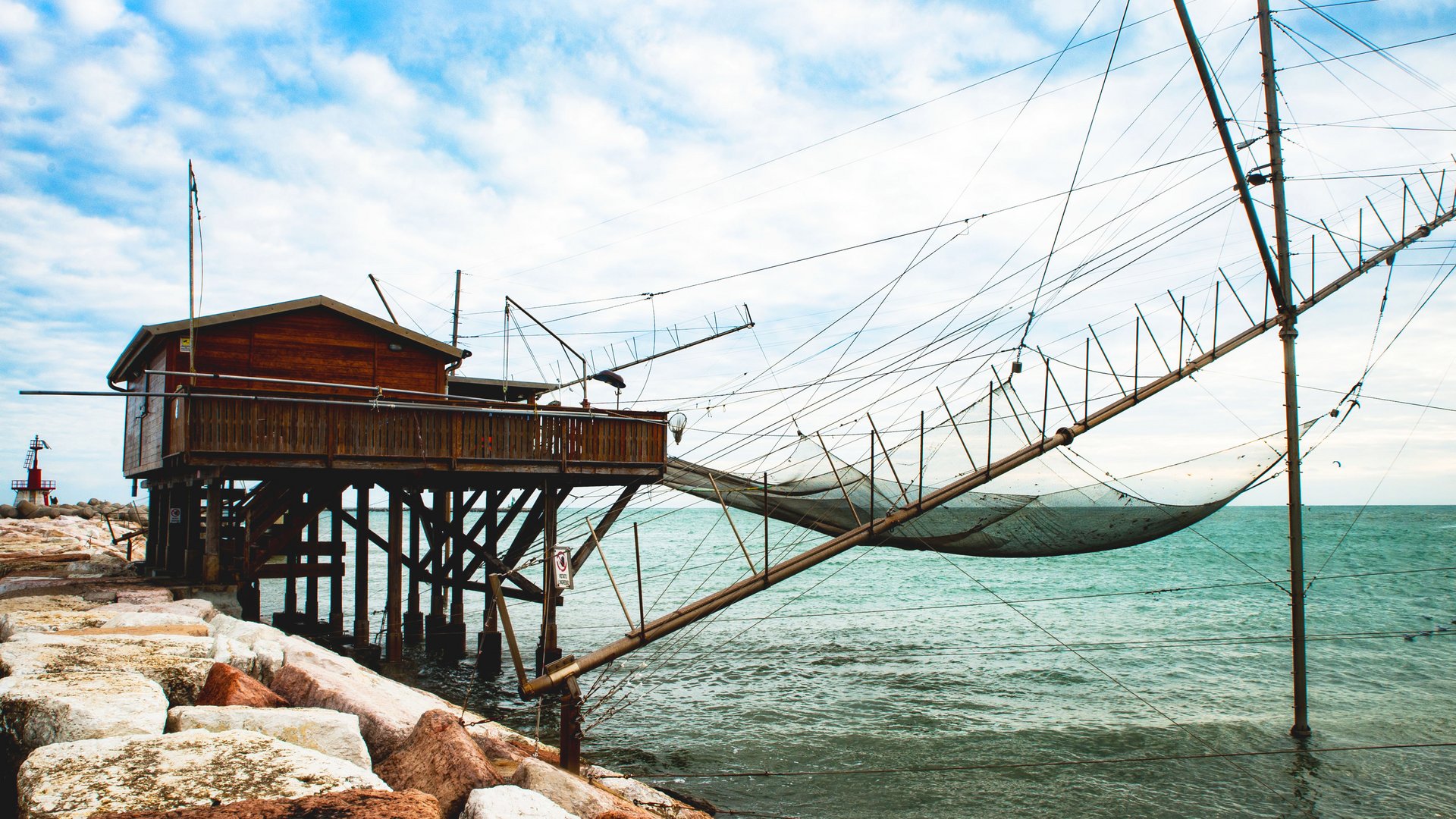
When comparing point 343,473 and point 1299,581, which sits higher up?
point 343,473

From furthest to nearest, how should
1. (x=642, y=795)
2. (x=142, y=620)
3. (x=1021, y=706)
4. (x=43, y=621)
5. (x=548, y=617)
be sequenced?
(x=1021, y=706) < (x=548, y=617) < (x=142, y=620) < (x=43, y=621) < (x=642, y=795)

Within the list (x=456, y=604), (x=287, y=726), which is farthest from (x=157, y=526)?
(x=287, y=726)

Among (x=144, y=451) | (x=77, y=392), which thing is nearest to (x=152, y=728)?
(x=77, y=392)

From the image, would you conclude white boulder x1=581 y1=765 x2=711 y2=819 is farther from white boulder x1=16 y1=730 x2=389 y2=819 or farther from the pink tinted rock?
white boulder x1=16 y1=730 x2=389 y2=819

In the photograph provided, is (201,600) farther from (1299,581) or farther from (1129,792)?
(1299,581)

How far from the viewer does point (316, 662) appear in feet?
31.9

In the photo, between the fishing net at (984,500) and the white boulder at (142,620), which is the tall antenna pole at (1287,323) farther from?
the white boulder at (142,620)

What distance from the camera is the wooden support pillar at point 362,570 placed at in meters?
16.8

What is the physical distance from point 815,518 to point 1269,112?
27.8 ft

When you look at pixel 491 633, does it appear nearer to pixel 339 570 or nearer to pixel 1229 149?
pixel 339 570

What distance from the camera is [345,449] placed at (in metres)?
15.0

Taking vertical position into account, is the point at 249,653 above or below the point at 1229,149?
below

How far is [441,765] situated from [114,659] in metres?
3.12

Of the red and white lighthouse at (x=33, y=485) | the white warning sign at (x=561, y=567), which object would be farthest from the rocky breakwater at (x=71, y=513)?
the white warning sign at (x=561, y=567)
